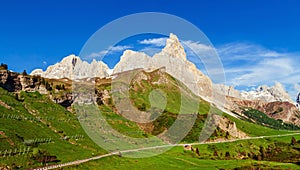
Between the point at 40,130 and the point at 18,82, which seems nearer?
the point at 40,130

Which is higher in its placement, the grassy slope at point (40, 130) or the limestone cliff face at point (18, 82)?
the limestone cliff face at point (18, 82)

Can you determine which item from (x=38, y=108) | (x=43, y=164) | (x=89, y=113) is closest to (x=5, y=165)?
(x=43, y=164)

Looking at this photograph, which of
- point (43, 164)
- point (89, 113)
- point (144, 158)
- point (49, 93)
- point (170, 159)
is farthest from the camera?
point (49, 93)

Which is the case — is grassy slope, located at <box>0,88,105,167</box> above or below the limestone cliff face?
below

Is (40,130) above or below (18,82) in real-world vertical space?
below

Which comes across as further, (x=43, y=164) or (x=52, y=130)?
(x=52, y=130)

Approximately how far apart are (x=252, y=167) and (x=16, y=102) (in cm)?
9398

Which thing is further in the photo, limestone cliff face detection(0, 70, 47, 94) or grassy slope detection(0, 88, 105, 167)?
limestone cliff face detection(0, 70, 47, 94)

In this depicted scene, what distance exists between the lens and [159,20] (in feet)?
160

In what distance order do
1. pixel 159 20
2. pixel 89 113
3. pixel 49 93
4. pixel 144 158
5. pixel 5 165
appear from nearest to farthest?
pixel 159 20 < pixel 5 165 < pixel 144 158 < pixel 89 113 < pixel 49 93

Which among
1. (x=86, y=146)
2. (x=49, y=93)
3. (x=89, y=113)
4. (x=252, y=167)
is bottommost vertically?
(x=252, y=167)

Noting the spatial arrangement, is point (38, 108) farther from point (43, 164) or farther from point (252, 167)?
point (252, 167)

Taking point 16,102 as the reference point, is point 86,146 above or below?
below

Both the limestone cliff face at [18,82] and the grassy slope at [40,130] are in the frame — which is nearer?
the grassy slope at [40,130]
